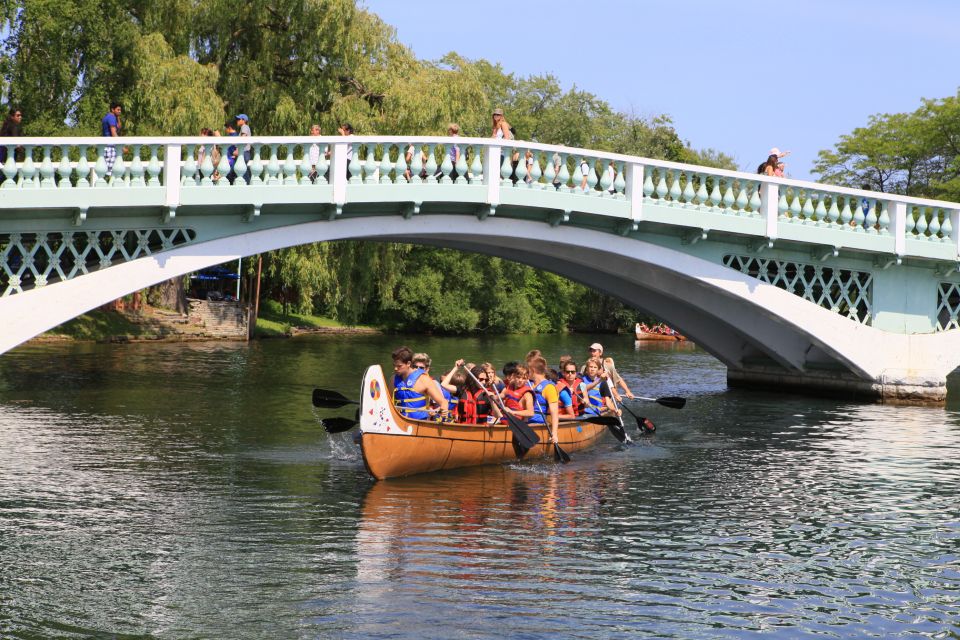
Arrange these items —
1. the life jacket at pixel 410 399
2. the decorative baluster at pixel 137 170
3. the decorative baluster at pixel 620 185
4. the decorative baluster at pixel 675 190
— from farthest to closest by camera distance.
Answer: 1. the decorative baluster at pixel 675 190
2. the decorative baluster at pixel 620 185
3. the decorative baluster at pixel 137 170
4. the life jacket at pixel 410 399

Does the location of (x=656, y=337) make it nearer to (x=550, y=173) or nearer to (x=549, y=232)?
(x=549, y=232)

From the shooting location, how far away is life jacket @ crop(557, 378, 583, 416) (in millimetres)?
17156

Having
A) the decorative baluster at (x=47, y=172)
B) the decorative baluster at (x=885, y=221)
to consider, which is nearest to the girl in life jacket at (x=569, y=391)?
the decorative baluster at (x=47, y=172)

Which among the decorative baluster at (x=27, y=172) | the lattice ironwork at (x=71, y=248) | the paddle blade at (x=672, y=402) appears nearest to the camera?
the decorative baluster at (x=27, y=172)

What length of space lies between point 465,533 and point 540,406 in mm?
4954

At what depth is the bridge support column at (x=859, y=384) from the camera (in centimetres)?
2256

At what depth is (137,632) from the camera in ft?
26.4

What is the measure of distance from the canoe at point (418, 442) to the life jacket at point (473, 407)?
1.99ft

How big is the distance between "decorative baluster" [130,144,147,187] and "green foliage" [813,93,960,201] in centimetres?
3616

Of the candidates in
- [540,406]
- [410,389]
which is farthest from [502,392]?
[410,389]

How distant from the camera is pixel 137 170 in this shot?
17.3m

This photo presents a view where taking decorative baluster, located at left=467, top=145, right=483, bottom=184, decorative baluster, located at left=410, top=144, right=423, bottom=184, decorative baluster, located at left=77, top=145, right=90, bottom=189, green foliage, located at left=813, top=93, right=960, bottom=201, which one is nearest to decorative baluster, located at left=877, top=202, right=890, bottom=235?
decorative baluster, located at left=467, top=145, right=483, bottom=184

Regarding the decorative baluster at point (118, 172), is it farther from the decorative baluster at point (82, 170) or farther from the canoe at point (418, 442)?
the canoe at point (418, 442)

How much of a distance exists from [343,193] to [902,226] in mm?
9846
